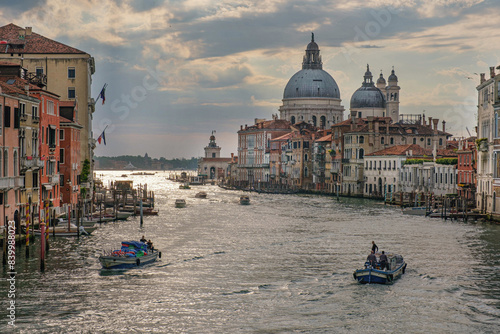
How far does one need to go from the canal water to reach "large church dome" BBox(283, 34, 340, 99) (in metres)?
104

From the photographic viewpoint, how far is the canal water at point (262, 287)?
2055cm

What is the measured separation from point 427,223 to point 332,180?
155ft

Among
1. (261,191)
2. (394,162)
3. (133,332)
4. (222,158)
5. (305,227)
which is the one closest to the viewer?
(133,332)

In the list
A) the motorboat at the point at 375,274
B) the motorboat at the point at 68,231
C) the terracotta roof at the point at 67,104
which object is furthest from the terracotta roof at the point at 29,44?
the motorboat at the point at 375,274

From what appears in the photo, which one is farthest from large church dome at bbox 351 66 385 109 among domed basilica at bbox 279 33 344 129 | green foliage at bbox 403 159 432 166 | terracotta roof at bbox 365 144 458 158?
green foliage at bbox 403 159 432 166

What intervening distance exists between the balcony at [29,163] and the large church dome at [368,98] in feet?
324

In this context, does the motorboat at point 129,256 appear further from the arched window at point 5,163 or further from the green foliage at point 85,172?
the green foliage at point 85,172

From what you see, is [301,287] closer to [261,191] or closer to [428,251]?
[428,251]

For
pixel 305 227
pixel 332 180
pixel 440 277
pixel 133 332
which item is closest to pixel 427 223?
pixel 305 227

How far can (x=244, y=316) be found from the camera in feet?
69.7

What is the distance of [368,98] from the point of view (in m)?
129

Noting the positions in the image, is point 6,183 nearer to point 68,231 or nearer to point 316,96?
point 68,231

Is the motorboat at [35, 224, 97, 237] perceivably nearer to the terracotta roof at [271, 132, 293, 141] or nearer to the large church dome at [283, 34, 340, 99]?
the terracotta roof at [271, 132, 293, 141]

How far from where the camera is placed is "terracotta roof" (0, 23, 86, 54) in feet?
170
